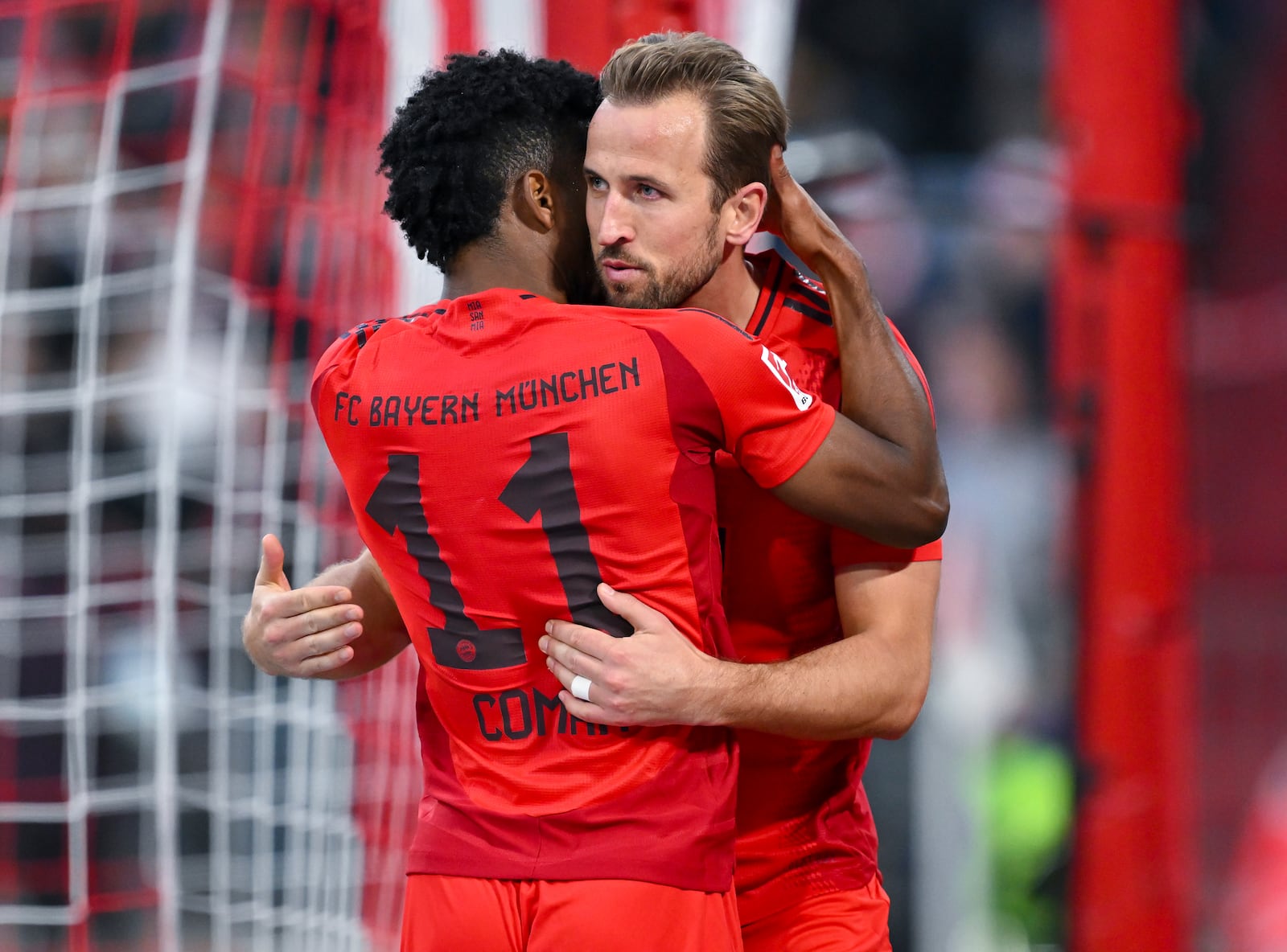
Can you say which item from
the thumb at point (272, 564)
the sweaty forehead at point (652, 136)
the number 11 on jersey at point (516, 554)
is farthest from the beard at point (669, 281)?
the thumb at point (272, 564)

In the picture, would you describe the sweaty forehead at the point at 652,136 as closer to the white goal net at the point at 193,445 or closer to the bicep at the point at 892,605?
the bicep at the point at 892,605

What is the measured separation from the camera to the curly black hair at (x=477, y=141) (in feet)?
6.07

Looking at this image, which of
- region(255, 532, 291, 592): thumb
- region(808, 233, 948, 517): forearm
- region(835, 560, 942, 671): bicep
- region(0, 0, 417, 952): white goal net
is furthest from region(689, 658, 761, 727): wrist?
region(0, 0, 417, 952): white goal net

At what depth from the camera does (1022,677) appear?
5730 millimetres

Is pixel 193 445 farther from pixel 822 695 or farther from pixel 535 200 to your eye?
pixel 822 695

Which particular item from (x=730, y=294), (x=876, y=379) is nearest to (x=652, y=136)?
(x=730, y=294)

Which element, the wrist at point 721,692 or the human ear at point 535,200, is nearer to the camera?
the wrist at point 721,692

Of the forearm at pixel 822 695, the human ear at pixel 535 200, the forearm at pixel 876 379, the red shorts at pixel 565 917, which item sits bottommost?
the red shorts at pixel 565 917

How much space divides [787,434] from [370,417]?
54 cm

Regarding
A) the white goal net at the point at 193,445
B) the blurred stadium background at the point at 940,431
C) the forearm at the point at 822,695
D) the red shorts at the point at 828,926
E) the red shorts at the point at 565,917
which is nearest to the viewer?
the red shorts at the point at 565,917

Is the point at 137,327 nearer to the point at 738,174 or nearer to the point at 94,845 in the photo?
the point at 94,845

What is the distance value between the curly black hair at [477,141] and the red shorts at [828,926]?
3.52 feet

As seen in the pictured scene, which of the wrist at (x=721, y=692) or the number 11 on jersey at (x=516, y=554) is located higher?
the number 11 on jersey at (x=516, y=554)

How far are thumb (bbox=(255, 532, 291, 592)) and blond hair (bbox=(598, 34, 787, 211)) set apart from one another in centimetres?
85
